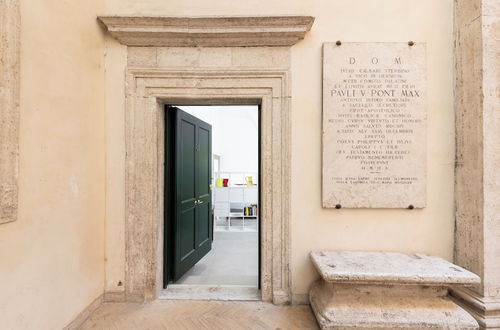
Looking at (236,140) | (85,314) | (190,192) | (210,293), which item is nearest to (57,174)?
(85,314)

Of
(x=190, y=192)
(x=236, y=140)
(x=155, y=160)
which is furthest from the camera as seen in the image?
(x=236, y=140)

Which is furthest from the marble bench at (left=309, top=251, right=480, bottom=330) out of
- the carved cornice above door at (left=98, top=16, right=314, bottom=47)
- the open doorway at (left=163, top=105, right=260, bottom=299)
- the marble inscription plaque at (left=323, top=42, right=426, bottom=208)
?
the carved cornice above door at (left=98, top=16, right=314, bottom=47)

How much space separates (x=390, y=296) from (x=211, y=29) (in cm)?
286

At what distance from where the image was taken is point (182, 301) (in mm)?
2564

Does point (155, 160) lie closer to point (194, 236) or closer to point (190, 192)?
point (190, 192)

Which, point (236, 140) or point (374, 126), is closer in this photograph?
point (374, 126)

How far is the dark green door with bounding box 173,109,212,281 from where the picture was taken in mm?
3105

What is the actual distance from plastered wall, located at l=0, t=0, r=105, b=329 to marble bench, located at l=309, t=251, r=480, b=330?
2.05 metres

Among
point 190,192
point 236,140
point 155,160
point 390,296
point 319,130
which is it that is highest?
point 236,140

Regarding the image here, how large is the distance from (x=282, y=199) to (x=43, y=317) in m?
2.05

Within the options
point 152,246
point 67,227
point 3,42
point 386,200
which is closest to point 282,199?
point 386,200

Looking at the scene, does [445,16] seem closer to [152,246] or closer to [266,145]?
[266,145]

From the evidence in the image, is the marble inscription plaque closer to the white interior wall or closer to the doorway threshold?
the doorway threshold

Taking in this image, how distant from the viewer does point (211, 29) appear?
8.05 feet
